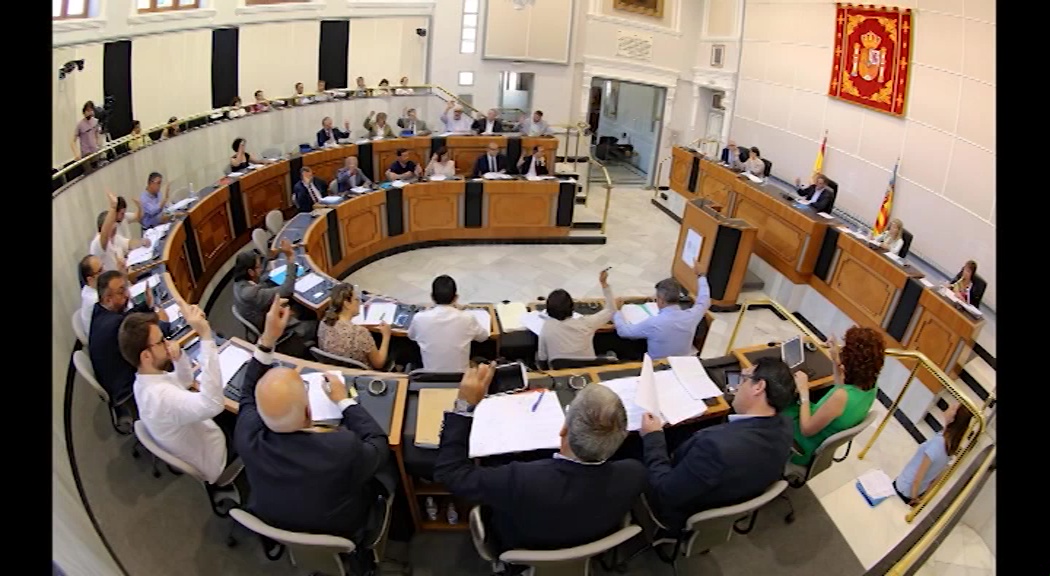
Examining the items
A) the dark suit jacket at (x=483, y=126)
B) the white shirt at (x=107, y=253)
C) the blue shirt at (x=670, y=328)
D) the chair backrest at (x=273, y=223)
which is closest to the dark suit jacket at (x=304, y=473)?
the blue shirt at (x=670, y=328)

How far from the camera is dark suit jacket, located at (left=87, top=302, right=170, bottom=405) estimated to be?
3.40 metres

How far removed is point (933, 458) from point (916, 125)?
615cm

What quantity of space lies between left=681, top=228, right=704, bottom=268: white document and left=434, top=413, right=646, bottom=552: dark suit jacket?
18.0 ft

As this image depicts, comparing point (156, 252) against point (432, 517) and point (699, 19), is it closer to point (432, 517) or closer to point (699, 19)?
point (432, 517)

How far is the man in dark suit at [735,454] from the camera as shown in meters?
2.55

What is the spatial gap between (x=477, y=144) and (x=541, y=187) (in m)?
2.02

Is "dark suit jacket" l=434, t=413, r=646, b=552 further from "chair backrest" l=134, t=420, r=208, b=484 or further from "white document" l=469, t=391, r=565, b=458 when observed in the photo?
"chair backrest" l=134, t=420, r=208, b=484

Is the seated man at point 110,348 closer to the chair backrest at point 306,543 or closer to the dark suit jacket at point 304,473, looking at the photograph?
the dark suit jacket at point 304,473

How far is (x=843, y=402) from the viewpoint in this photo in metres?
3.14

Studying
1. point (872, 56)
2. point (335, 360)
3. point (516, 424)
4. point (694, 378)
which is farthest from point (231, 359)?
point (872, 56)

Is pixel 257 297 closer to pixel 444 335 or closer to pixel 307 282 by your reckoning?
pixel 307 282

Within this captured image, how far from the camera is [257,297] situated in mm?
4508
